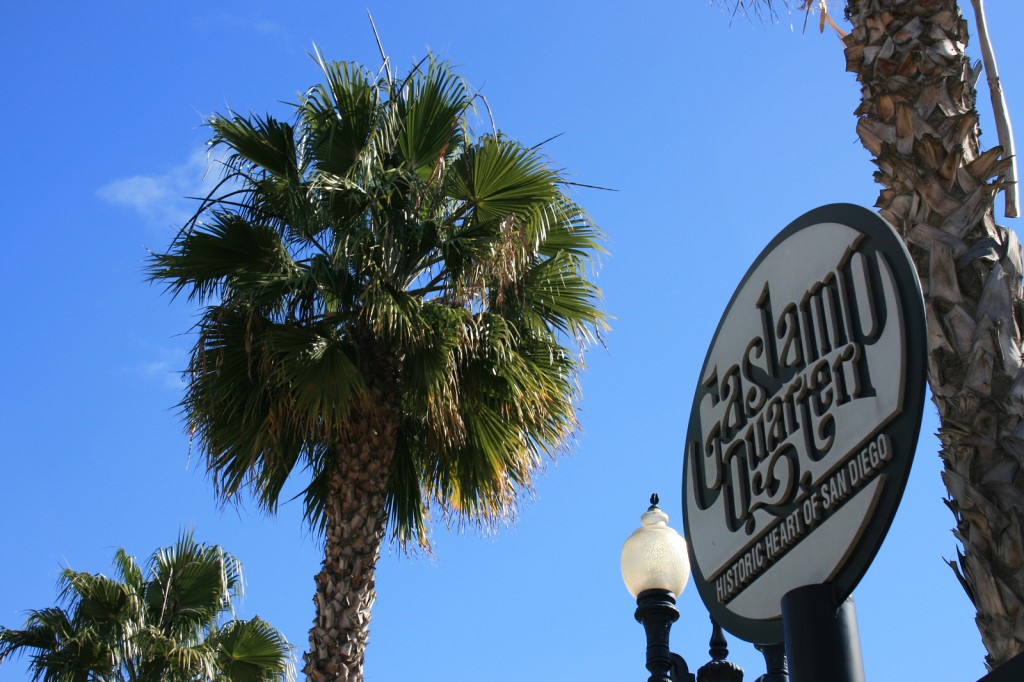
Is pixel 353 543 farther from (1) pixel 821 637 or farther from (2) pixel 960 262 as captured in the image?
(1) pixel 821 637

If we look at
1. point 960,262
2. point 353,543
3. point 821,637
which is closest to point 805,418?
point 821,637

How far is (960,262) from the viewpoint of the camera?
3.25 m

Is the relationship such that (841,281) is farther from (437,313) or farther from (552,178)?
(552,178)

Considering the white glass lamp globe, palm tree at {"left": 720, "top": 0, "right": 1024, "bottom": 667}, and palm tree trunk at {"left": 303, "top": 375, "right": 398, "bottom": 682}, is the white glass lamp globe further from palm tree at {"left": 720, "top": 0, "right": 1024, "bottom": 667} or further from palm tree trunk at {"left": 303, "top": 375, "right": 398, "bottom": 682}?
palm tree at {"left": 720, "top": 0, "right": 1024, "bottom": 667}

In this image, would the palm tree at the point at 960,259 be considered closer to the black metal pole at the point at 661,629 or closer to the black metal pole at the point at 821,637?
the black metal pole at the point at 821,637

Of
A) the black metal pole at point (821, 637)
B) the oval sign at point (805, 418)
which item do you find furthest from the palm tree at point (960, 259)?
the black metal pole at point (821, 637)

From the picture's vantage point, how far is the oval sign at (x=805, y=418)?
1.79 m

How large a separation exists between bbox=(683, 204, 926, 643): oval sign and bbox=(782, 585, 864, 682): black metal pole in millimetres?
37

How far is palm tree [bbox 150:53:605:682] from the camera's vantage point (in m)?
8.84

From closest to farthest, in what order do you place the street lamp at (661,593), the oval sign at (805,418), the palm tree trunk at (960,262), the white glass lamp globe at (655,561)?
the oval sign at (805,418) < the palm tree trunk at (960,262) < the street lamp at (661,593) < the white glass lamp globe at (655,561)

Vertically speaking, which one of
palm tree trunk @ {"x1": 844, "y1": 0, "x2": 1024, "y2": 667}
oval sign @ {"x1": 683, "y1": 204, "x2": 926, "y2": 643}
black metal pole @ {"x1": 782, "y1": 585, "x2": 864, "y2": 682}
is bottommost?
black metal pole @ {"x1": 782, "y1": 585, "x2": 864, "y2": 682}

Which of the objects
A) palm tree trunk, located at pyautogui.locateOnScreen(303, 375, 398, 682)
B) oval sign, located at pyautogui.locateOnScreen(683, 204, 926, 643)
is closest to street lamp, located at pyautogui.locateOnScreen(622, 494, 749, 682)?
palm tree trunk, located at pyautogui.locateOnScreen(303, 375, 398, 682)

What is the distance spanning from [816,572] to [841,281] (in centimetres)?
53

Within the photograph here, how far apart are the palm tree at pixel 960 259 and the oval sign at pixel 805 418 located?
1.06 m
